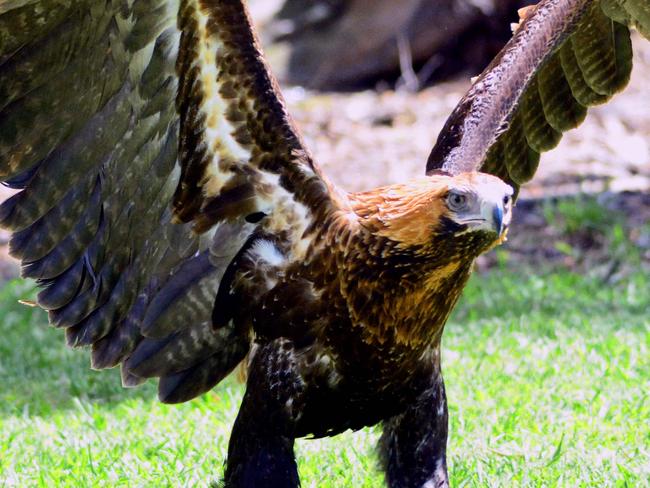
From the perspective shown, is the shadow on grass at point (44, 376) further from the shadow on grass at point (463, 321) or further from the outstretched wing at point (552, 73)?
the outstretched wing at point (552, 73)

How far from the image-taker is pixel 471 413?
5.48m

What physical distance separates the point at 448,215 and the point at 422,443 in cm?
95

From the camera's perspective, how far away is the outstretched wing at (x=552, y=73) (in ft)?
16.1

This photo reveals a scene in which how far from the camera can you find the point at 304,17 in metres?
13.4

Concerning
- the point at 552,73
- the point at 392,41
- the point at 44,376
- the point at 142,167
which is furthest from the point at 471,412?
the point at 392,41

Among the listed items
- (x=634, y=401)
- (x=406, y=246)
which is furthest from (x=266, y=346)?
(x=634, y=401)

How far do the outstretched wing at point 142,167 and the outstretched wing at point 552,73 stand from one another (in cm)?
108

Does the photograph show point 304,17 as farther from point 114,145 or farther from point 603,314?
point 114,145

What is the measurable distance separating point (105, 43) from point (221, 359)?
1196mm

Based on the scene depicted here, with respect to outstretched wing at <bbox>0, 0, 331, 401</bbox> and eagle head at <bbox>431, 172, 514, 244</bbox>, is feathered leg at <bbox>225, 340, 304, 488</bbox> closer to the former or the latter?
outstretched wing at <bbox>0, 0, 331, 401</bbox>

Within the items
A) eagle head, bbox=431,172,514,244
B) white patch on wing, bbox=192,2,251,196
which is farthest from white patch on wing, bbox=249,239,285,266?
eagle head, bbox=431,172,514,244

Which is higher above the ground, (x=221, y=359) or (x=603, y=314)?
(x=221, y=359)

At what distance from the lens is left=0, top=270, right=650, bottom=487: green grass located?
4.75 metres

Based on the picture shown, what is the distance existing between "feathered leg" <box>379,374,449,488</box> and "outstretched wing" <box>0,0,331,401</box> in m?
0.65
